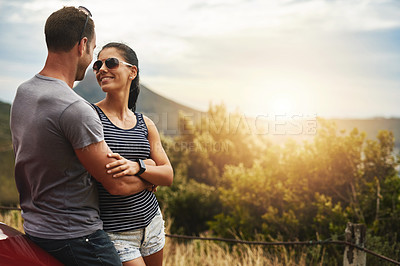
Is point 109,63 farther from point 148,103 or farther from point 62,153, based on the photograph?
point 148,103

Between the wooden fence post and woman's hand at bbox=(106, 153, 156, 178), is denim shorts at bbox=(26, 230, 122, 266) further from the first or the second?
the wooden fence post

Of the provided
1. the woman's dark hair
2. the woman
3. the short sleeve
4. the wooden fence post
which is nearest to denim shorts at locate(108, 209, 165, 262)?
the woman

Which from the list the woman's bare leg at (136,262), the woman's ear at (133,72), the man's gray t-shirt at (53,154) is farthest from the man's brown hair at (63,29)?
the woman's bare leg at (136,262)

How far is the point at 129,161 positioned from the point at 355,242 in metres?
2.87

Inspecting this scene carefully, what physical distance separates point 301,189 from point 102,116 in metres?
6.21

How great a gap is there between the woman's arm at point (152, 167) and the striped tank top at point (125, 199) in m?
0.07

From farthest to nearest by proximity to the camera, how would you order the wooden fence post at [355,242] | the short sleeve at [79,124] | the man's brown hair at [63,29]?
the wooden fence post at [355,242] < the man's brown hair at [63,29] < the short sleeve at [79,124]

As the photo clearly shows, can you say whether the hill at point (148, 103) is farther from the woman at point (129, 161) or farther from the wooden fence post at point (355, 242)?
the wooden fence post at point (355, 242)

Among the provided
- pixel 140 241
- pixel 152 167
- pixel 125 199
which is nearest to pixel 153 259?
pixel 140 241

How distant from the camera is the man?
156 centimetres

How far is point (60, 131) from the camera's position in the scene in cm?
156

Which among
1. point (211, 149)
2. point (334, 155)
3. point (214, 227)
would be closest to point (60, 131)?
point (334, 155)

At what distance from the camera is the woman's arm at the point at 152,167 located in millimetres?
1739

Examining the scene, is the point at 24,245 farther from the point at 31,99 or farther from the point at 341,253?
the point at 341,253
